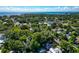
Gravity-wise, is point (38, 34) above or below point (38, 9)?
below

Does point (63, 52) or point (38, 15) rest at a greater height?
point (38, 15)

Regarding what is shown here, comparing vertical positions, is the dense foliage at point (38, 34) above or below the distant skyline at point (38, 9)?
below

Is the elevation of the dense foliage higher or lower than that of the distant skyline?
lower
